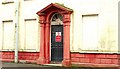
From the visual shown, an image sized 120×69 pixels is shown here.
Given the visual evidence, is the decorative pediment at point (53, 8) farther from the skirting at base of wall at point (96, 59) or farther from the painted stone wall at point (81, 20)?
the skirting at base of wall at point (96, 59)

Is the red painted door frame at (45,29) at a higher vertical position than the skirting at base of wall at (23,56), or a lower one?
higher

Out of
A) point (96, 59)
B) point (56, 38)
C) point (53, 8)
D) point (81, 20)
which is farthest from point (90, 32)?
point (53, 8)

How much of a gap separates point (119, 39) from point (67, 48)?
3.31m

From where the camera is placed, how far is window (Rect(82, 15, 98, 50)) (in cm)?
2138

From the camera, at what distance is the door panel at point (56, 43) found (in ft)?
75.6

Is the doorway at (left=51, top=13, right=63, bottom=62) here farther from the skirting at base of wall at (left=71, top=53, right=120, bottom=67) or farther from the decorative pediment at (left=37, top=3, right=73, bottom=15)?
the skirting at base of wall at (left=71, top=53, right=120, bottom=67)

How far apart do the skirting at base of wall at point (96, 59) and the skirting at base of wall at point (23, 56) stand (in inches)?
115

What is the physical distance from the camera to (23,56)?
24.6 m

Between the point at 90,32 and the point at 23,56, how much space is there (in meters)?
5.21

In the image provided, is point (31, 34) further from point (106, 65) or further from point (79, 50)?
point (106, 65)

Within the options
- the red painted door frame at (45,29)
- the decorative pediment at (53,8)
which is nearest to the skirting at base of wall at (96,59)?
the red painted door frame at (45,29)

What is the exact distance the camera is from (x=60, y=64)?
74.1 ft

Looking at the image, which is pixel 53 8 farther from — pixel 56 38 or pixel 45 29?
pixel 56 38

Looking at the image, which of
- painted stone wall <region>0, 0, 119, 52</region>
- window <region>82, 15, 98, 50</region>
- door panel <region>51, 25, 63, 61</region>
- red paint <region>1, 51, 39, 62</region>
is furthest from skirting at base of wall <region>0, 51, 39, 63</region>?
window <region>82, 15, 98, 50</region>
